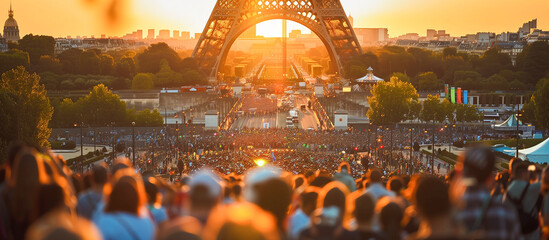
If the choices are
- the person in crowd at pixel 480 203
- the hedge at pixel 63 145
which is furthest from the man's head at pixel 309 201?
the hedge at pixel 63 145

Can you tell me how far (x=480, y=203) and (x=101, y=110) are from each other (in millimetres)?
44353

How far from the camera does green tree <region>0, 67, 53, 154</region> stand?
27.3 meters

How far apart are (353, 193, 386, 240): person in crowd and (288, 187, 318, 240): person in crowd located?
396 millimetres

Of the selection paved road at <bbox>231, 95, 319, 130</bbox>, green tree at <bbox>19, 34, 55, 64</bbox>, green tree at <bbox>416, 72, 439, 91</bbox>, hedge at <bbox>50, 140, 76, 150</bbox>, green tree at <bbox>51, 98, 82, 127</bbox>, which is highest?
green tree at <bbox>19, 34, 55, 64</bbox>

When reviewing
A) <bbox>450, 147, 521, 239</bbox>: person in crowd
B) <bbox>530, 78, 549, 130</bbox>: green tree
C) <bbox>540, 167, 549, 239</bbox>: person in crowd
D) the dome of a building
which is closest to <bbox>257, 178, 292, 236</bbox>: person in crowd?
<bbox>450, 147, 521, 239</bbox>: person in crowd

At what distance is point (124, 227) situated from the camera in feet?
16.8

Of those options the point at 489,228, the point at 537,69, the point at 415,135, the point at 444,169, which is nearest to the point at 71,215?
the point at 489,228

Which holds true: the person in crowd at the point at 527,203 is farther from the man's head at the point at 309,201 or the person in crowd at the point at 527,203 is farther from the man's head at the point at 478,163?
the man's head at the point at 478,163

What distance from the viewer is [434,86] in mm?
70562

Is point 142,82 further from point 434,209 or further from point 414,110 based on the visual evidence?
point 434,209

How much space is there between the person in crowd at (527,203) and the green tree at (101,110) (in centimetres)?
4190

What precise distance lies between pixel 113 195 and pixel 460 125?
4647 centimetres

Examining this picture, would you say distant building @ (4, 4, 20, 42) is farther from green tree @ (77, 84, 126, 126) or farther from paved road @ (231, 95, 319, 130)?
green tree @ (77, 84, 126, 126)

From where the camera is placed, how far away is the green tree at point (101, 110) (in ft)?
158
